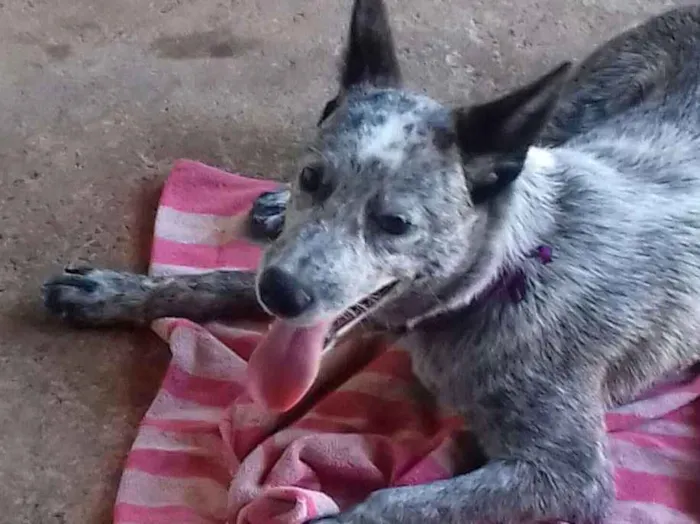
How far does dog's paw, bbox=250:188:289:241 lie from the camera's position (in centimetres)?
232

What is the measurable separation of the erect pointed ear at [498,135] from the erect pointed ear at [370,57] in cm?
15

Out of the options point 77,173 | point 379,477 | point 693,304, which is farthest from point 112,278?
point 693,304

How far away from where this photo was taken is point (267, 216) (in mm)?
2334

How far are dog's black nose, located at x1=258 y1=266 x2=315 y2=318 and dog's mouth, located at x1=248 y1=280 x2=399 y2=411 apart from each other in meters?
0.09

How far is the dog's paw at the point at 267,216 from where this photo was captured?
232 centimetres

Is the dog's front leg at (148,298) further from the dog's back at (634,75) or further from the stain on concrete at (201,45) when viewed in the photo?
the stain on concrete at (201,45)

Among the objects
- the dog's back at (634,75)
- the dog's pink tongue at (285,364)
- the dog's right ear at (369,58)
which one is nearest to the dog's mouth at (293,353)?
the dog's pink tongue at (285,364)

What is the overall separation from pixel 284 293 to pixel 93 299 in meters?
0.65

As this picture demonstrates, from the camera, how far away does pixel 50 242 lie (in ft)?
7.67

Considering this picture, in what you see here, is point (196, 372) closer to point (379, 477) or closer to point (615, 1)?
point (379, 477)

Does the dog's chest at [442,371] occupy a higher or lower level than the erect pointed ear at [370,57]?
lower

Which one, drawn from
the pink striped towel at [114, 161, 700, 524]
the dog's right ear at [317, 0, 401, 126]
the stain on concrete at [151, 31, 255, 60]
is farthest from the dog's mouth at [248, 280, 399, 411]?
the stain on concrete at [151, 31, 255, 60]

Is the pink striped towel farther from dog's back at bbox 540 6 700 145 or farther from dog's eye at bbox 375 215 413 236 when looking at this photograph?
dog's back at bbox 540 6 700 145

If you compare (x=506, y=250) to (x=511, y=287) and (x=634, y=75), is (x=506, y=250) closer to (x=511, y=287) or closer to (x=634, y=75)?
(x=511, y=287)
